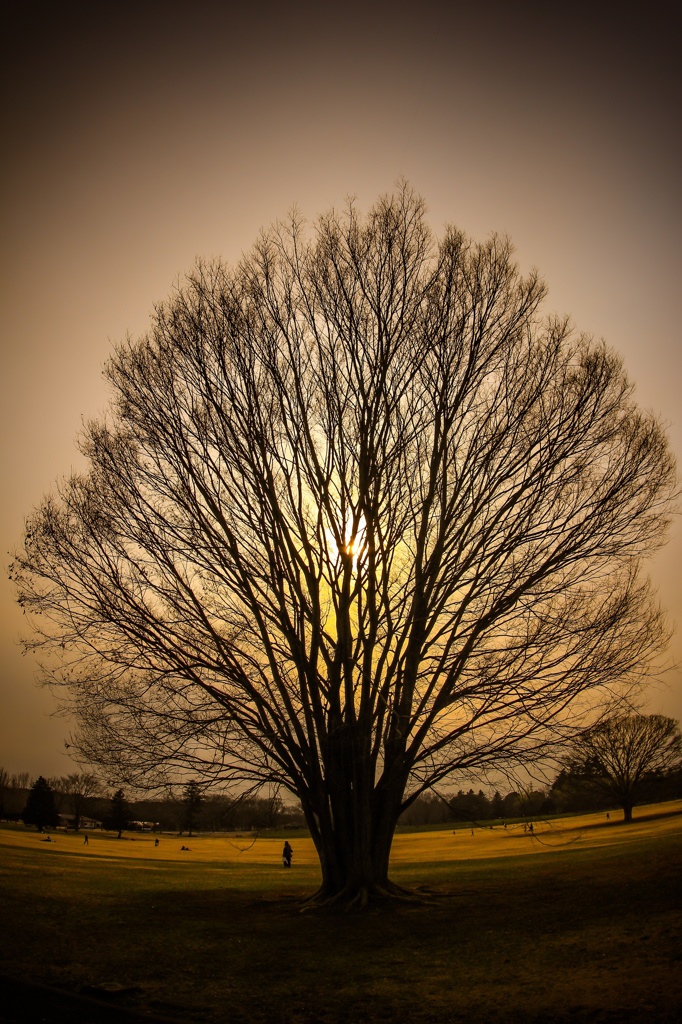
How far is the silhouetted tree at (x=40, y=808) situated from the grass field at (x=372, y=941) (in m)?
2.08

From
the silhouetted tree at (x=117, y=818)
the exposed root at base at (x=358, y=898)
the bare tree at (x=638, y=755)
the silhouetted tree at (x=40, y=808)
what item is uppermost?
the bare tree at (x=638, y=755)

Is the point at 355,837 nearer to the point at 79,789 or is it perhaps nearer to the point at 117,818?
the point at 79,789

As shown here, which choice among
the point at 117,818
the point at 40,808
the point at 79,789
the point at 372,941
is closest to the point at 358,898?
the point at 372,941

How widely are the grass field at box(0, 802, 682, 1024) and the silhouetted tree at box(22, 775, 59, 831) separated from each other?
82.0 inches

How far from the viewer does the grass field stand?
5.43m

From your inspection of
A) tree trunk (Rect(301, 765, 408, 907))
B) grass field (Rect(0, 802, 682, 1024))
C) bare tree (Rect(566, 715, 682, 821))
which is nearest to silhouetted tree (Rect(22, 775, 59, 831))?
grass field (Rect(0, 802, 682, 1024))

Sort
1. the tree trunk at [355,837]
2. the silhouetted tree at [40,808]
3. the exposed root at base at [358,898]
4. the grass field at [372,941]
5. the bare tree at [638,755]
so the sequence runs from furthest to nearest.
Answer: the silhouetted tree at [40,808], the bare tree at [638,755], the tree trunk at [355,837], the exposed root at base at [358,898], the grass field at [372,941]

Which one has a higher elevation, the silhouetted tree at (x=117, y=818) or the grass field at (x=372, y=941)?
the grass field at (x=372, y=941)

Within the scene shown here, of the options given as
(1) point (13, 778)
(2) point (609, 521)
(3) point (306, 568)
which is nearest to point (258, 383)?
(3) point (306, 568)

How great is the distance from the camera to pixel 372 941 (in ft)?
26.0

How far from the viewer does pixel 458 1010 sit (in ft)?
17.4

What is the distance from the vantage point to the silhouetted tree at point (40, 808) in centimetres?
1612

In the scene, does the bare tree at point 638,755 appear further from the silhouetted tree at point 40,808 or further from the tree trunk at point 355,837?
the silhouetted tree at point 40,808

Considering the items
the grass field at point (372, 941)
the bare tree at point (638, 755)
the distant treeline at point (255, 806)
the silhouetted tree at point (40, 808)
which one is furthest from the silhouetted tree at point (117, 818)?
the bare tree at point (638, 755)
